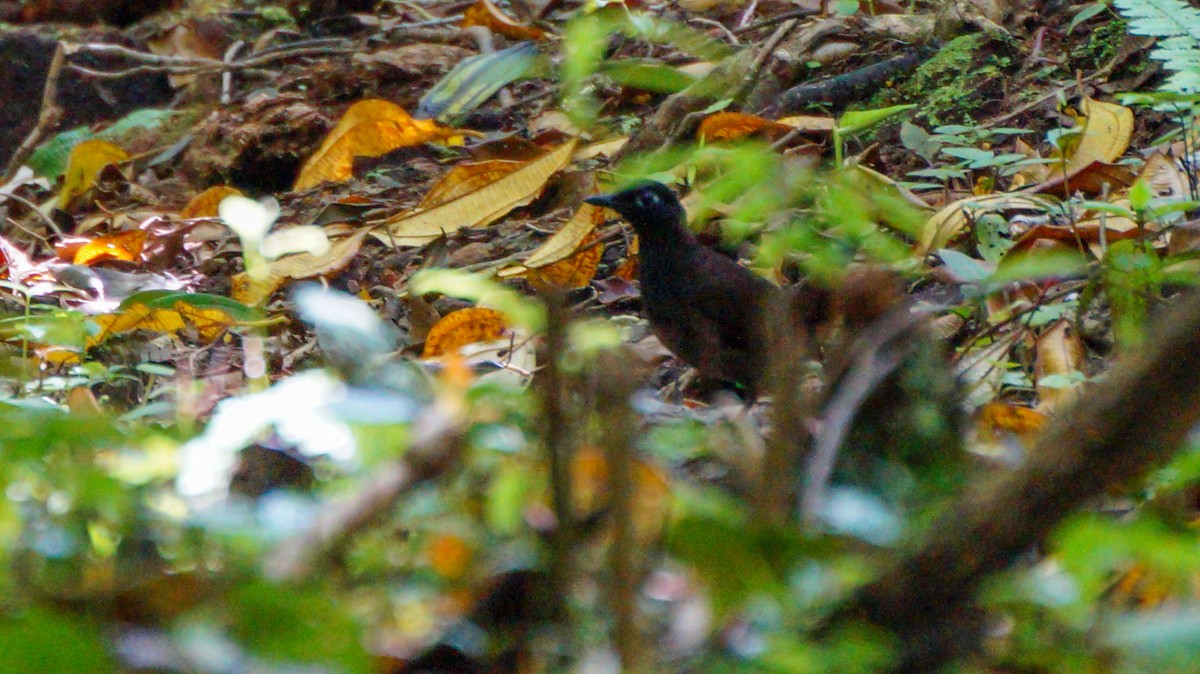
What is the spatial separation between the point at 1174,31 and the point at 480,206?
2.47 m

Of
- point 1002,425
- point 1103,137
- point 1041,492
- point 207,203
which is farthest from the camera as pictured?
point 207,203

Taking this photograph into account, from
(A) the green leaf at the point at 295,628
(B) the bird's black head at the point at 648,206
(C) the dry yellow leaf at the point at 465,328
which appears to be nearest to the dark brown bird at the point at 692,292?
(B) the bird's black head at the point at 648,206

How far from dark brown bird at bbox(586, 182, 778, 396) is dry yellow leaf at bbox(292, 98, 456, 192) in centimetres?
194

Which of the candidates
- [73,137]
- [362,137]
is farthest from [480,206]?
[73,137]

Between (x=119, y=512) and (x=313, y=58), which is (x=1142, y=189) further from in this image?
(x=313, y=58)

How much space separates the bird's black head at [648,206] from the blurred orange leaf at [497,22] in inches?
107

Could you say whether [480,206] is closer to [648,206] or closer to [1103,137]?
[648,206]

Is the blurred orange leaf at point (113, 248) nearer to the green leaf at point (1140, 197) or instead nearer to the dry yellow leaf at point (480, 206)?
the dry yellow leaf at point (480, 206)

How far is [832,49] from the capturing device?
18.7 feet

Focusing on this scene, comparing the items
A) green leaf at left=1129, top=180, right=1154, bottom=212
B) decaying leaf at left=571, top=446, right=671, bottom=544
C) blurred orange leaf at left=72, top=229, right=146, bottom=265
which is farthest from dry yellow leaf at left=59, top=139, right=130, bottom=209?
decaying leaf at left=571, top=446, right=671, bottom=544

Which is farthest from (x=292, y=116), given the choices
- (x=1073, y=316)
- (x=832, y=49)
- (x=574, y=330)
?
(x=574, y=330)

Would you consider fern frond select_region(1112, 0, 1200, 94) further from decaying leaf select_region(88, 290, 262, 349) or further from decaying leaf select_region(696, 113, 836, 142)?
decaying leaf select_region(88, 290, 262, 349)

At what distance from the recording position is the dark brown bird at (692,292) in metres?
3.88

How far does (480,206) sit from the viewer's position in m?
5.05
